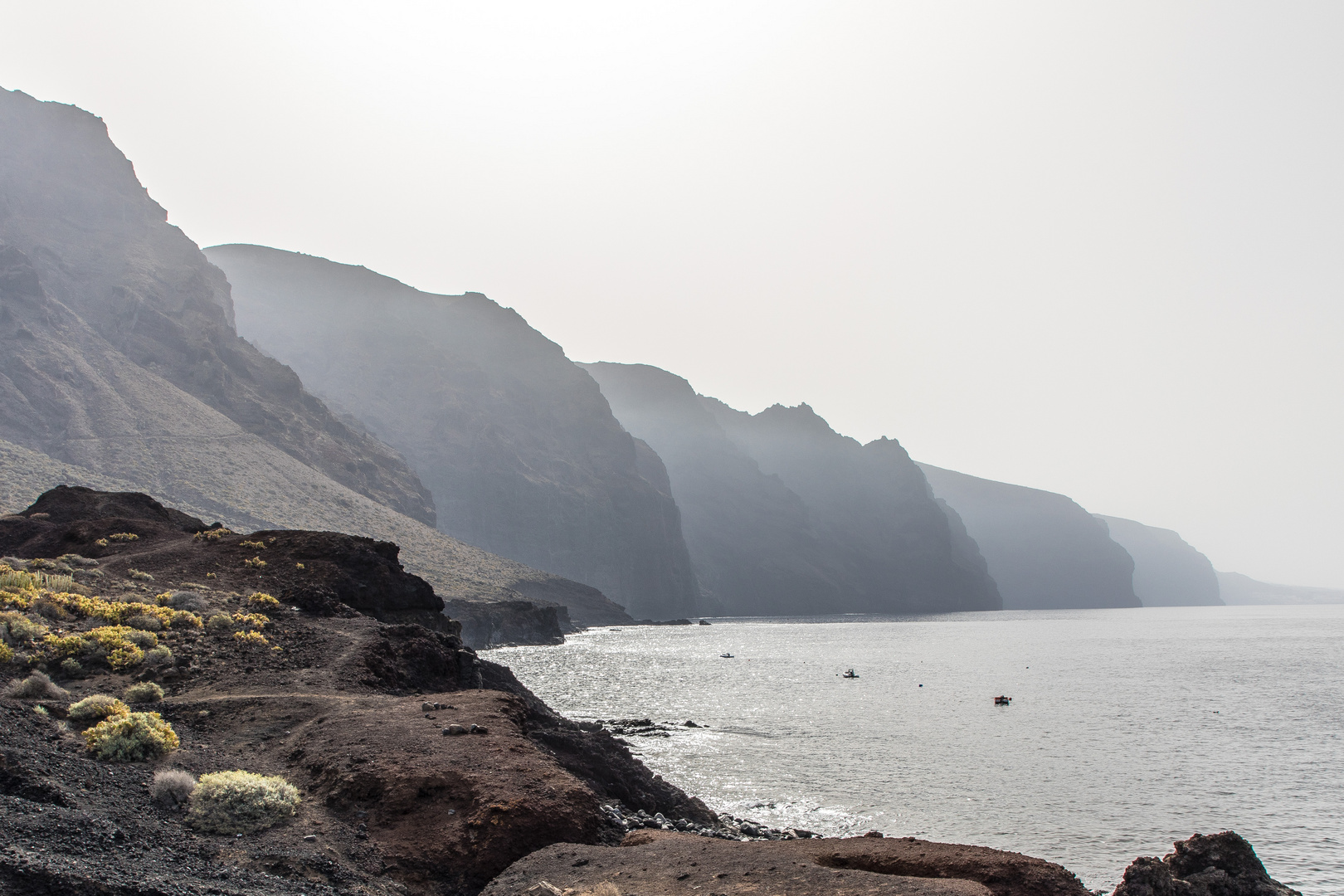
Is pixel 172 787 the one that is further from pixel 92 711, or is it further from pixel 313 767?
pixel 92 711

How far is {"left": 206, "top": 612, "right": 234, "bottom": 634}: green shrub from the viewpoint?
907 inches

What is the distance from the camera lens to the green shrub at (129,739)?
41.8ft

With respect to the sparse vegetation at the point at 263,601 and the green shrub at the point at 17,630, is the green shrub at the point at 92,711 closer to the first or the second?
the green shrub at the point at 17,630

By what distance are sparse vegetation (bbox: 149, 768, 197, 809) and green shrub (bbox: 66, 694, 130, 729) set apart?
3455mm

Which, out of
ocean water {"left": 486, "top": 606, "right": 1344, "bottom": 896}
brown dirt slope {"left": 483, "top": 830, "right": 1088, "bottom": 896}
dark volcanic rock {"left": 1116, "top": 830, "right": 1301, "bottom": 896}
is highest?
brown dirt slope {"left": 483, "top": 830, "right": 1088, "bottom": 896}

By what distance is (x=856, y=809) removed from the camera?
2766 centimetres

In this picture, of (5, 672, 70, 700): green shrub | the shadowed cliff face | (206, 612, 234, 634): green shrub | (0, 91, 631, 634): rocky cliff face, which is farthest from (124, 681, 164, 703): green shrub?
the shadowed cliff face

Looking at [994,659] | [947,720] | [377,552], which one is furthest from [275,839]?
[994,659]

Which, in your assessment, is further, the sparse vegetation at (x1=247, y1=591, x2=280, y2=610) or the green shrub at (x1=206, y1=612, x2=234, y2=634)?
the sparse vegetation at (x1=247, y1=591, x2=280, y2=610)

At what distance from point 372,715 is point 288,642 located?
868 cm

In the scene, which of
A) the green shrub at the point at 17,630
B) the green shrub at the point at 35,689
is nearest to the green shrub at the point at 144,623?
the green shrub at the point at 17,630

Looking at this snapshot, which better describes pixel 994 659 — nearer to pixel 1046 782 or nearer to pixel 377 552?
pixel 1046 782

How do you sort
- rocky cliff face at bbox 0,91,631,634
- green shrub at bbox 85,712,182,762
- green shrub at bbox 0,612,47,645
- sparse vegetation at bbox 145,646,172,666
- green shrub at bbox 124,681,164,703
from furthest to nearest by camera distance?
rocky cliff face at bbox 0,91,631,634 < sparse vegetation at bbox 145,646,172,666 < green shrub at bbox 0,612,47,645 < green shrub at bbox 124,681,164,703 < green shrub at bbox 85,712,182,762

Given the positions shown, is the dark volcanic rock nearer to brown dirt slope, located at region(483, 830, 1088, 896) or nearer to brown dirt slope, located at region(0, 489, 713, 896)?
brown dirt slope, located at region(483, 830, 1088, 896)
